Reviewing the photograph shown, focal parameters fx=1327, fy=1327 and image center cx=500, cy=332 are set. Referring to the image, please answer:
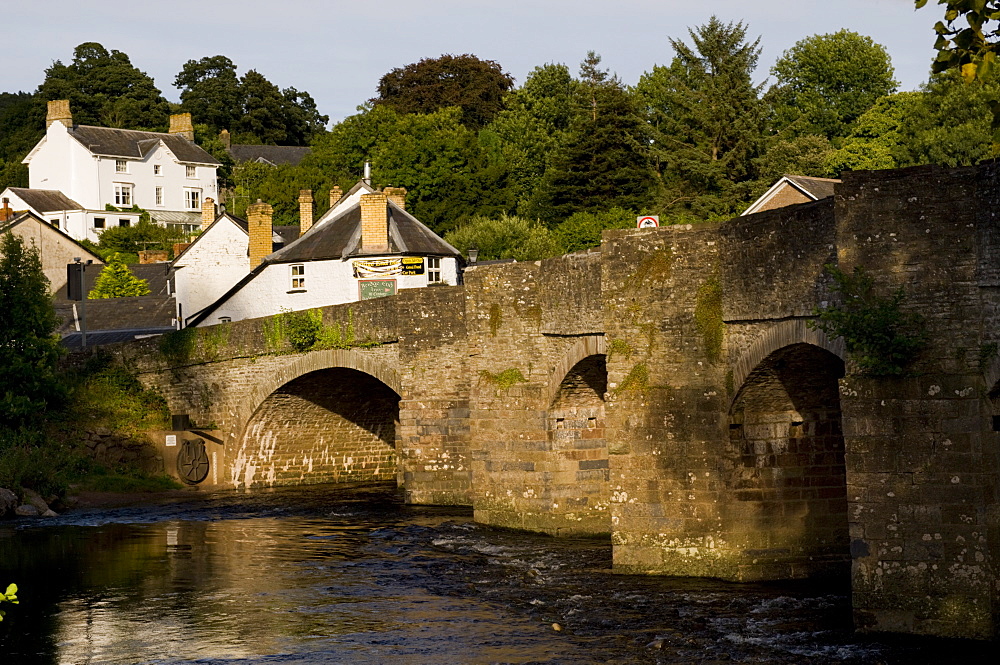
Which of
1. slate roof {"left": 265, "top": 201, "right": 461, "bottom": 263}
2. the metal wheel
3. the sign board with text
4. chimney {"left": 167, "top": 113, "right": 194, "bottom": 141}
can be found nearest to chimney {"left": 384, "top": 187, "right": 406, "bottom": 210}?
slate roof {"left": 265, "top": 201, "right": 461, "bottom": 263}

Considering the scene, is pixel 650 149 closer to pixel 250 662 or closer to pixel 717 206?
pixel 717 206

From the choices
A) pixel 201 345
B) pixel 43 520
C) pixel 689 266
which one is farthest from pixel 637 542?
pixel 201 345

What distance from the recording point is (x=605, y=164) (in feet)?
173

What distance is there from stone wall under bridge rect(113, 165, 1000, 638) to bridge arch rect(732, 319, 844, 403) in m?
0.03

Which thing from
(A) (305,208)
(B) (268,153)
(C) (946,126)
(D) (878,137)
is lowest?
(A) (305,208)

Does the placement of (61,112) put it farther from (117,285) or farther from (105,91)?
(117,285)

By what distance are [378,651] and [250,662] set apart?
4.45 ft

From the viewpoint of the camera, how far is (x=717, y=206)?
49.0 metres

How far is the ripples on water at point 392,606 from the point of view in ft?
45.3

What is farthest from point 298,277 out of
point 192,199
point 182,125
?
point 182,125

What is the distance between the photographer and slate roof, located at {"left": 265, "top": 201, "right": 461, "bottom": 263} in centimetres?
3962

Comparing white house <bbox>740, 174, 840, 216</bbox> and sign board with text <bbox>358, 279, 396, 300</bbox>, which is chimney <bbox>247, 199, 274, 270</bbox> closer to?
sign board with text <bbox>358, 279, 396, 300</bbox>

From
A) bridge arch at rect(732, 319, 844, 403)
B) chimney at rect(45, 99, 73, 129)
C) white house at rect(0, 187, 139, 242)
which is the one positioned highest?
chimney at rect(45, 99, 73, 129)

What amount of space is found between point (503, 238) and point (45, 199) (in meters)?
37.5
